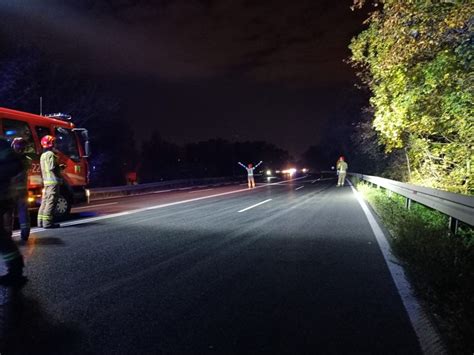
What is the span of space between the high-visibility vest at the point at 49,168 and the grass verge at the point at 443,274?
698 cm

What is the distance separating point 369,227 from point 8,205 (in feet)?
23.0

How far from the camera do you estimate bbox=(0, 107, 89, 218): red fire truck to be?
9312 mm

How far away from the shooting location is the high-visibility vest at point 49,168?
321 inches

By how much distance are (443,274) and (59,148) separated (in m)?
10.0

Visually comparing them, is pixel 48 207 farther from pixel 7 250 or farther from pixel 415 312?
pixel 415 312

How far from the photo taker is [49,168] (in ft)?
26.7

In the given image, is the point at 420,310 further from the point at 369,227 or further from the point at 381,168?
the point at 381,168

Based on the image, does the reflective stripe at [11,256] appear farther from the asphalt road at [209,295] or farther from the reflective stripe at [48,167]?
the reflective stripe at [48,167]

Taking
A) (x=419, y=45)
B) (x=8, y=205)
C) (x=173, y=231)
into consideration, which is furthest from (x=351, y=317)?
(x=419, y=45)

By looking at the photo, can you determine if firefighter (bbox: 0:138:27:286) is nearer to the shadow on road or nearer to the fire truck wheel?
the shadow on road

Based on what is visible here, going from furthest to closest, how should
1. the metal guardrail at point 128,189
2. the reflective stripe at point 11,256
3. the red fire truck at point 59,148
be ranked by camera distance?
the metal guardrail at point 128,189 < the red fire truck at point 59,148 < the reflective stripe at point 11,256

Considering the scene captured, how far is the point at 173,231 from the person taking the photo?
785cm

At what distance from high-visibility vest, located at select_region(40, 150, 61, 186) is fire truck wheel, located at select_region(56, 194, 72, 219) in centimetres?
219

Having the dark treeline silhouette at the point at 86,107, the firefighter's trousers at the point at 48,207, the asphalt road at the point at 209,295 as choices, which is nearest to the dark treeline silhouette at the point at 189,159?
the dark treeline silhouette at the point at 86,107
